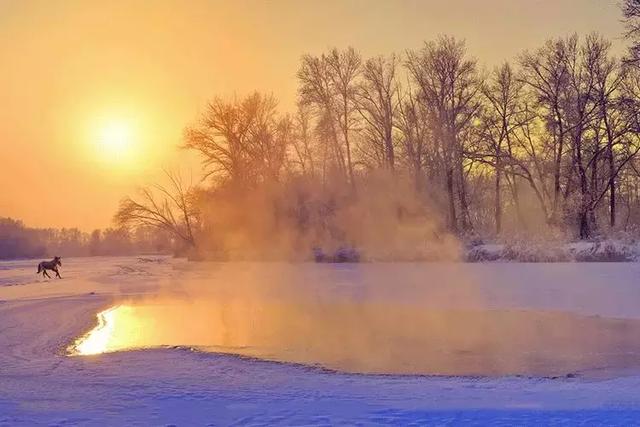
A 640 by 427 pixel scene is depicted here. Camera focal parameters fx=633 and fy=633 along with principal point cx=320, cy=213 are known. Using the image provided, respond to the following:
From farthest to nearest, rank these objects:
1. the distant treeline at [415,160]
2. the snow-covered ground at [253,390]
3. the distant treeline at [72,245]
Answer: the distant treeline at [72,245]
the distant treeline at [415,160]
the snow-covered ground at [253,390]

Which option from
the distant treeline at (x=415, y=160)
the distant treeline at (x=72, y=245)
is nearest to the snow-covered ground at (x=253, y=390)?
the distant treeline at (x=415, y=160)

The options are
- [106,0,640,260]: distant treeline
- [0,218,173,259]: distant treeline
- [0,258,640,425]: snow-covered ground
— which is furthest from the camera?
[0,218,173,259]: distant treeline

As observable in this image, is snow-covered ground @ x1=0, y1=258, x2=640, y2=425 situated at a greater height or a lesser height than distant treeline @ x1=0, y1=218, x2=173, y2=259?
lesser

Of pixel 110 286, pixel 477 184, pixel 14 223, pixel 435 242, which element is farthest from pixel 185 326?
pixel 14 223

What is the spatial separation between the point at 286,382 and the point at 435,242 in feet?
83.5

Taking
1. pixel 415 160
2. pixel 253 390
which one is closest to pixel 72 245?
pixel 415 160

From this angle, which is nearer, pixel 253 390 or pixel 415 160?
pixel 253 390

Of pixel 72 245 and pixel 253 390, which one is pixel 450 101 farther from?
pixel 72 245

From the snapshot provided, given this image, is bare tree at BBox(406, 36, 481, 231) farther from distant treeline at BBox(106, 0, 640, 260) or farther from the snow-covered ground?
the snow-covered ground

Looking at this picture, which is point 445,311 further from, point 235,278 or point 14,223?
point 14,223

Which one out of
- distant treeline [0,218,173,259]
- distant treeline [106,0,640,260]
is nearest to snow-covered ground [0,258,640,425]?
distant treeline [106,0,640,260]

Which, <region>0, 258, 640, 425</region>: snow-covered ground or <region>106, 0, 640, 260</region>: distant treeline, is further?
<region>106, 0, 640, 260</region>: distant treeline

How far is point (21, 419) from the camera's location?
6250 millimetres

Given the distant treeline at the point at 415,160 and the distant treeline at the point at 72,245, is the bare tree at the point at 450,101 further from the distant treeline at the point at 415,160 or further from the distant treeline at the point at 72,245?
the distant treeline at the point at 72,245
